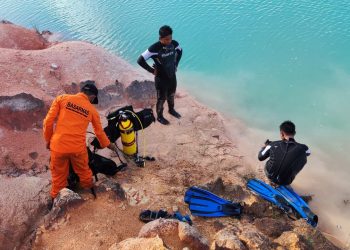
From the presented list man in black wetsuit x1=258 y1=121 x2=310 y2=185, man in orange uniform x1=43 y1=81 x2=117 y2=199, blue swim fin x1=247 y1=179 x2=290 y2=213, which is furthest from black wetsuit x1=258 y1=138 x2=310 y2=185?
man in orange uniform x1=43 y1=81 x2=117 y2=199

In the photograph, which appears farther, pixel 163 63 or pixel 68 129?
pixel 163 63

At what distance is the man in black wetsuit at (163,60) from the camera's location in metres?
6.78

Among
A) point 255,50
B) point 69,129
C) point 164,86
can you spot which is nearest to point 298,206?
point 164,86

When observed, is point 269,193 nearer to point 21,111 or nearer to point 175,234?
point 175,234

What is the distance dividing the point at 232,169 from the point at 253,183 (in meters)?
1.17

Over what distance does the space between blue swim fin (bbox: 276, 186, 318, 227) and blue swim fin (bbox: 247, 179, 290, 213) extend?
0.28 ft

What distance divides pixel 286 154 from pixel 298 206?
1.03 meters

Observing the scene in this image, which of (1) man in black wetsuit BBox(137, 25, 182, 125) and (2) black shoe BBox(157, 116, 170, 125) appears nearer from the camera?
(1) man in black wetsuit BBox(137, 25, 182, 125)

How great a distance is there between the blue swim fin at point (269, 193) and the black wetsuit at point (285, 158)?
29 cm

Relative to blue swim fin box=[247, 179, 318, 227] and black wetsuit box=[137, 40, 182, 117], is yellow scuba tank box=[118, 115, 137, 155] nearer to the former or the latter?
black wetsuit box=[137, 40, 182, 117]

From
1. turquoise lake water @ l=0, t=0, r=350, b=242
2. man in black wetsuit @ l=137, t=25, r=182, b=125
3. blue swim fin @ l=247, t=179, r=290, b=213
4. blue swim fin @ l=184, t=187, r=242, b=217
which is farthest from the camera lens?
turquoise lake water @ l=0, t=0, r=350, b=242

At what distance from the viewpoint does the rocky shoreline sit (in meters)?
4.72

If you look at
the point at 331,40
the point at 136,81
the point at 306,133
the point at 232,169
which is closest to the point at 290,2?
the point at 331,40

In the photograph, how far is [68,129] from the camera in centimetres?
506
